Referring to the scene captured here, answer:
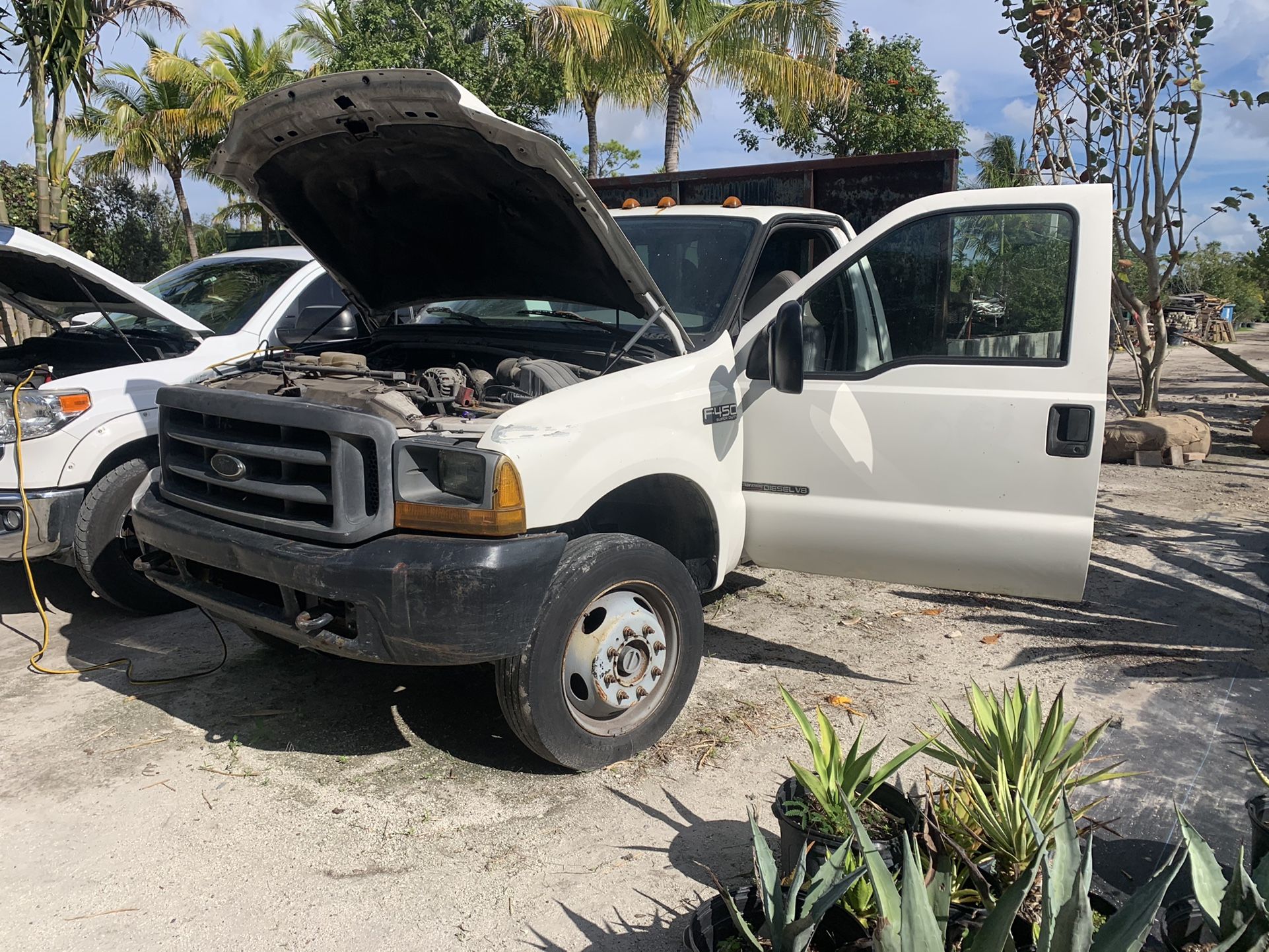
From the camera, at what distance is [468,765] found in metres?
3.69

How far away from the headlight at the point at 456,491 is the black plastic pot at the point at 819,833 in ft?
3.78

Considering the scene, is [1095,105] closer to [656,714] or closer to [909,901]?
[656,714]

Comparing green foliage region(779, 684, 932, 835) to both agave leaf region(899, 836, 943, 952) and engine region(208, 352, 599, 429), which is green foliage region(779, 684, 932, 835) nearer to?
agave leaf region(899, 836, 943, 952)

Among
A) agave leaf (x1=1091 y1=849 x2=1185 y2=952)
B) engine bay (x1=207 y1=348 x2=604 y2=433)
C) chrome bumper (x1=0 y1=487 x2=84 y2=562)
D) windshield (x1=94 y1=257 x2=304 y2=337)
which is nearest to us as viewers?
agave leaf (x1=1091 y1=849 x2=1185 y2=952)

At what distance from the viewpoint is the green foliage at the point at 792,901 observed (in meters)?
2.03

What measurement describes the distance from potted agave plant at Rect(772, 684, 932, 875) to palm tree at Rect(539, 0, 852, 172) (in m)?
17.8

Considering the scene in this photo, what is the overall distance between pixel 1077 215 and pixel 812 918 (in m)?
2.95

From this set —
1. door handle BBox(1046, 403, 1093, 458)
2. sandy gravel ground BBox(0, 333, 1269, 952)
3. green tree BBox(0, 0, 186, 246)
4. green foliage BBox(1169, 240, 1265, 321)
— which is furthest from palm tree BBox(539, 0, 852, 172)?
green foliage BBox(1169, 240, 1265, 321)

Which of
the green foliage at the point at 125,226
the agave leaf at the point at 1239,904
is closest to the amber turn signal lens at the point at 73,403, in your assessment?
the agave leaf at the point at 1239,904

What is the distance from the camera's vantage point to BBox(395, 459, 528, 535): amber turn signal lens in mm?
3086

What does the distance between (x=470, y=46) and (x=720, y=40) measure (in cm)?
616

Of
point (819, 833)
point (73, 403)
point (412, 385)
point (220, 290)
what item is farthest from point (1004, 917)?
point (220, 290)

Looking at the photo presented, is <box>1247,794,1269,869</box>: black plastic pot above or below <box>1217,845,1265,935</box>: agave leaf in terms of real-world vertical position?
below

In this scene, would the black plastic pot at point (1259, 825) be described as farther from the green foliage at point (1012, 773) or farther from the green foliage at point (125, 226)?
the green foliage at point (125, 226)
